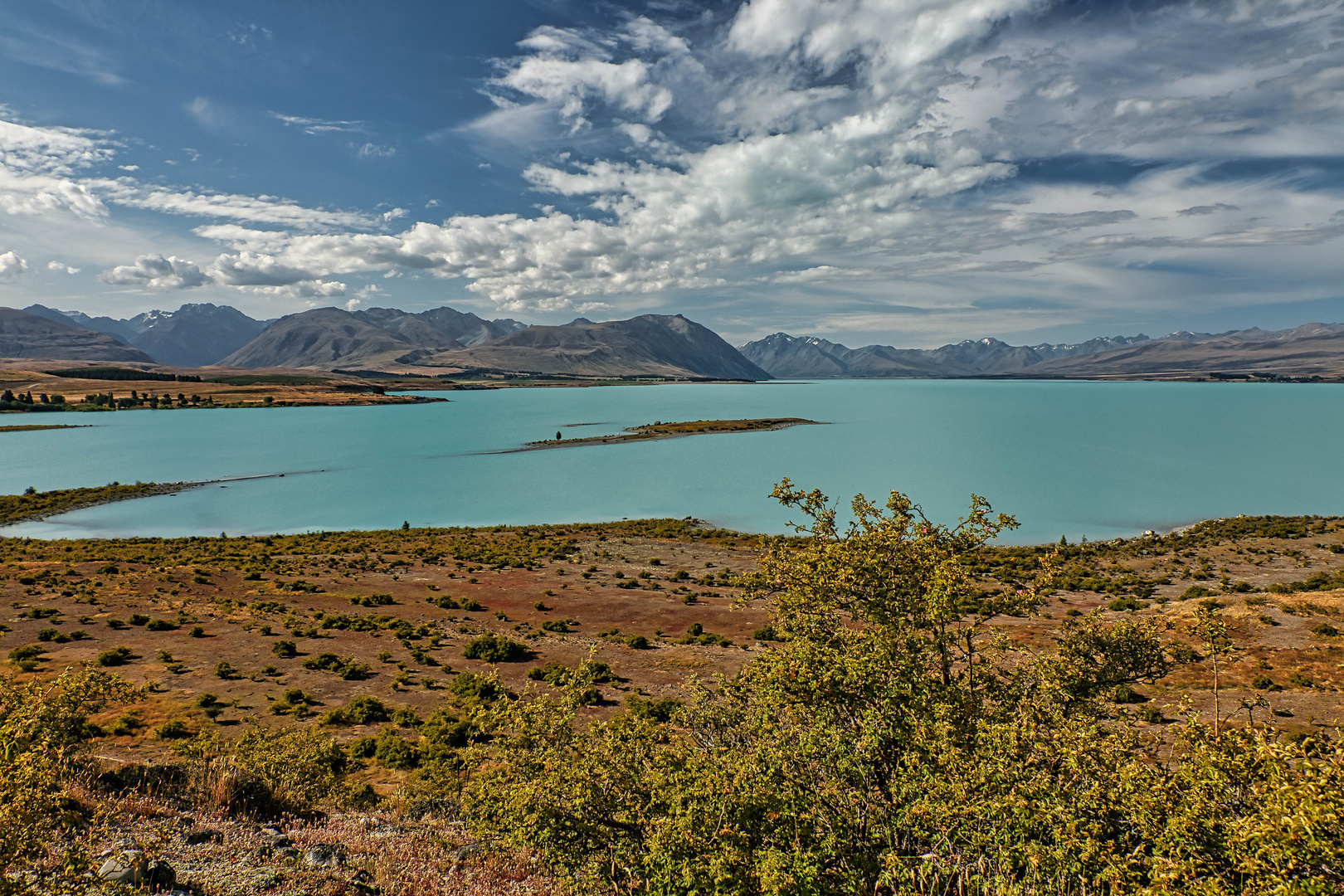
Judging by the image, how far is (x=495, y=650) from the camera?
115 feet

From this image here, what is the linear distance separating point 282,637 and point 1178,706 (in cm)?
4316

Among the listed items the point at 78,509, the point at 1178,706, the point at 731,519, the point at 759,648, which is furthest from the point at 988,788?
the point at 78,509

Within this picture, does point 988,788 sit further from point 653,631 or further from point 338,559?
point 338,559


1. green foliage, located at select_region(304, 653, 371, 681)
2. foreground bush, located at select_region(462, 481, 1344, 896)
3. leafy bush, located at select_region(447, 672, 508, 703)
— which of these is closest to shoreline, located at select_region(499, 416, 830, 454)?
green foliage, located at select_region(304, 653, 371, 681)

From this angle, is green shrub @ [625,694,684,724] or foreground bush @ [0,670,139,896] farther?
green shrub @ [625,694,684,724]

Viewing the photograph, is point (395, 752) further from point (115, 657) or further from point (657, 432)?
point (657, 432)

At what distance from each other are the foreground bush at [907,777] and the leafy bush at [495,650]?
→ 1854cm

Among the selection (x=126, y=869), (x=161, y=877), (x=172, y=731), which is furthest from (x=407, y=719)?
(x=126, y=869)

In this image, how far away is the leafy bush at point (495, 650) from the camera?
34.5 metres

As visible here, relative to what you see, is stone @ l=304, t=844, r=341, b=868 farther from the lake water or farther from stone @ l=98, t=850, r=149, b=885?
the lake water

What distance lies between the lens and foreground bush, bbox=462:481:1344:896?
27.5ft

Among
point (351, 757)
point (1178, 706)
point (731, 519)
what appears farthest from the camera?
point (731, 519)

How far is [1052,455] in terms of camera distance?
13650cm

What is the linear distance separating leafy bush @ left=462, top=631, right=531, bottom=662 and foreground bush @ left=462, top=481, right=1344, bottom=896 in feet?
60.8
